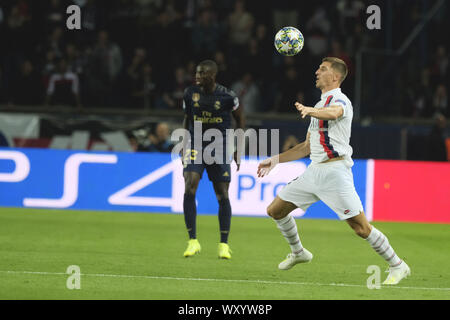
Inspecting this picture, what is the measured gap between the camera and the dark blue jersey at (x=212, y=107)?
30.2 feet

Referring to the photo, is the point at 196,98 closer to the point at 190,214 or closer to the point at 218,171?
the point at 218,171

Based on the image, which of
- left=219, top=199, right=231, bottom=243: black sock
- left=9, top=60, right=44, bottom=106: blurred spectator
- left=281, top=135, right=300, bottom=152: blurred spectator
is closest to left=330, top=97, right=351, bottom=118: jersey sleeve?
left=219, top=199, right=231, bottom=243: black sock

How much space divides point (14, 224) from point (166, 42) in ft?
23.5

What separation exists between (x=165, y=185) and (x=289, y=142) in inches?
115

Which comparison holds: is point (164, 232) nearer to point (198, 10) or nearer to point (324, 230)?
point (324, 230)

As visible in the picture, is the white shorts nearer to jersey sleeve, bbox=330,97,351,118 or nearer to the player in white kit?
the player in white kit

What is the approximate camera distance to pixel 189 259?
8.85 m

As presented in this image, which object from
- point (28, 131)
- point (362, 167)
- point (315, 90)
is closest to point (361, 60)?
point (315, 90)

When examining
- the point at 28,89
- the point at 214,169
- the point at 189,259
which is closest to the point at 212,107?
the point at 214,169

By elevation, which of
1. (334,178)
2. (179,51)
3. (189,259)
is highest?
(179,51)

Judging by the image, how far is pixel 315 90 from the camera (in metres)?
17.2

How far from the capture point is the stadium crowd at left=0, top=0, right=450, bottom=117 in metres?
16.9

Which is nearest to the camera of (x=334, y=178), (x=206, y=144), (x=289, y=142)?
(x=334, y=178)

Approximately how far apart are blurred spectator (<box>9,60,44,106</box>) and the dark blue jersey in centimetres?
838
